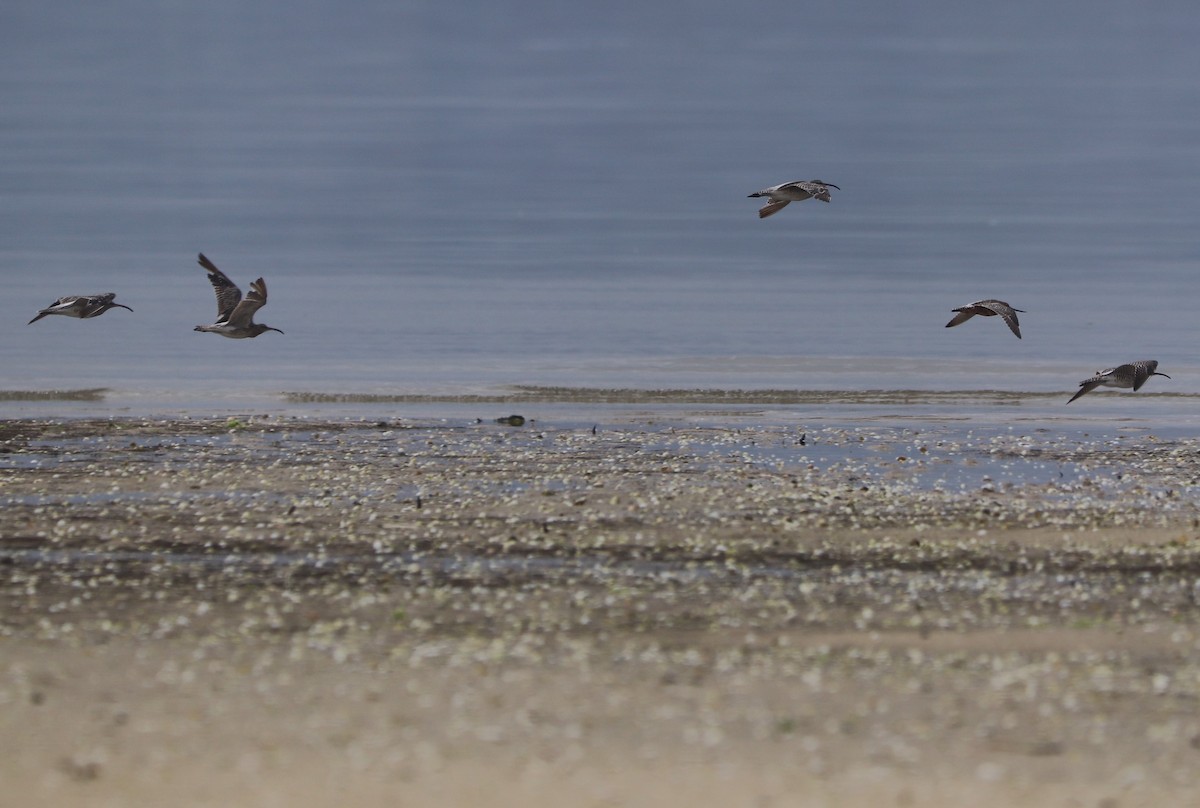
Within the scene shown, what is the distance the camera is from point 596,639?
11109 millimetres

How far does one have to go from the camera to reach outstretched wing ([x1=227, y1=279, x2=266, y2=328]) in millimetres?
25844

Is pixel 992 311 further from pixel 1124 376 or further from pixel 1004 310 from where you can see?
pixel 1124 376

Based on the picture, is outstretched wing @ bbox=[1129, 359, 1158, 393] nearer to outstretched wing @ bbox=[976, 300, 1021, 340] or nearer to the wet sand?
outstretched wing @ bbox=[976, 300, 1021, 340]

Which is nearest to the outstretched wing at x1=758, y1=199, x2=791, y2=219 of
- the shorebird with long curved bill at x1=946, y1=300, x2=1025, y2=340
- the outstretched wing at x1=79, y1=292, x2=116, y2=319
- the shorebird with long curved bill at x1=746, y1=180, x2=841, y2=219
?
the shorebird with long curved bill at x1=746, y1=180, x2=841, y2=219

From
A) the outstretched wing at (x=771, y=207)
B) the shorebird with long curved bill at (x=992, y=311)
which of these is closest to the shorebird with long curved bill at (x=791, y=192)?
the outstretched wing at (x=771, y=207)

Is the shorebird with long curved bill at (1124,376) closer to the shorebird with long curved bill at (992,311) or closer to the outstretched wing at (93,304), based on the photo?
the shorebird with long curved bill at (992,311)

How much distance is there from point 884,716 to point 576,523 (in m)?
6.97

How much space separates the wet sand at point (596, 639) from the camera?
841 centimetres

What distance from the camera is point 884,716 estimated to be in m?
9.30

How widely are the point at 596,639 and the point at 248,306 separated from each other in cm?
1664

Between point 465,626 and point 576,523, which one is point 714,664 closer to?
point 465,626

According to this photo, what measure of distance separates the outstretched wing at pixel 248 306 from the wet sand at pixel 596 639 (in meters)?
5.99

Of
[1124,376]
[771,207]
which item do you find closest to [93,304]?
[771,207]

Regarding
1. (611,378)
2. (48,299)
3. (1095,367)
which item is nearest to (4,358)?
(611,378)
